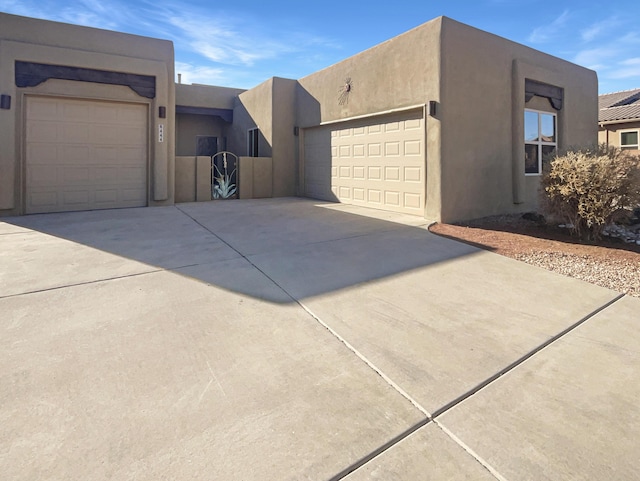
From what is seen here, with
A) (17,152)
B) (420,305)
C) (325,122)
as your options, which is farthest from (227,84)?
(420,305)

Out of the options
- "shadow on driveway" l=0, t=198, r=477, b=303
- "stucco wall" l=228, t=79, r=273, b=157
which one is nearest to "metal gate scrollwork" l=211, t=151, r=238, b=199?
"stucco wall" l=228, t=79, r=273, b=157

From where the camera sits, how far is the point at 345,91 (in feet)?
34.2

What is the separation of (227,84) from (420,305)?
15.6m

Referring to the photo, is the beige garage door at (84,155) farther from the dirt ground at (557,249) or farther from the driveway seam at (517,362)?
the driveway seam at (517,362)

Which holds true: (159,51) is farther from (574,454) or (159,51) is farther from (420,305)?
(574,454)

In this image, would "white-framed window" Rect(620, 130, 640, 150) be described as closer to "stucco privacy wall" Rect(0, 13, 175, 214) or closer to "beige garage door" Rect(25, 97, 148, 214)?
"stucco privacy wall" Rect(0, 13, 175, 214)

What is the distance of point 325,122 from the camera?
37.6 ft

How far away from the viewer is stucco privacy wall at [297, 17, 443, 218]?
310 inches

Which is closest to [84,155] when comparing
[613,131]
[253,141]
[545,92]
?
[253,141]

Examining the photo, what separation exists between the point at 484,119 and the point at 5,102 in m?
10.9

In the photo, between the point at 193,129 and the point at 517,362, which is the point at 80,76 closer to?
the point at 193,129

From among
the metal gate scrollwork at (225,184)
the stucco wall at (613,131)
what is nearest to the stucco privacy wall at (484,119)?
the metal gate scrollwork at (225,184)

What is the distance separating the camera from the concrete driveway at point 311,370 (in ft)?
6.03

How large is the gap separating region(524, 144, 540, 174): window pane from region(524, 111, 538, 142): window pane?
20 centimetres
